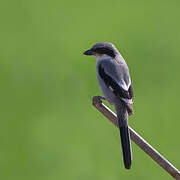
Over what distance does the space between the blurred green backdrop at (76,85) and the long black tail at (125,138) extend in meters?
1.86

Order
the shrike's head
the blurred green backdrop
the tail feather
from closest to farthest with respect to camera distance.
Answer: the tail feather, the shrike's head, the blurred green backdrop

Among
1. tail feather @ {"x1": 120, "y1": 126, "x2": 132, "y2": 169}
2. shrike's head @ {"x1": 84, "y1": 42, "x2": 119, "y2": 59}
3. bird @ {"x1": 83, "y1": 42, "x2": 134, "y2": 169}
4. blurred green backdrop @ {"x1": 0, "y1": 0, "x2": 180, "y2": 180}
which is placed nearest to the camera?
tail feather @ {"x1": 120, "y1": 126, "x2": 132, "y2": 169}

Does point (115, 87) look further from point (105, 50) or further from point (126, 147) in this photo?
point (126, 147)

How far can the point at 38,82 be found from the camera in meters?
6.26

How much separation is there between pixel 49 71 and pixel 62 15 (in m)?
1.13

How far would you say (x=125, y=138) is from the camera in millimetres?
3416

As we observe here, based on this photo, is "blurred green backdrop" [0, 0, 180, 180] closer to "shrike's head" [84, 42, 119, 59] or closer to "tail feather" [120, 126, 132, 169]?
"shrike's head" [84, 42, 119, 59]

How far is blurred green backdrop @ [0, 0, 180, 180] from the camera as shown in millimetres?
5559

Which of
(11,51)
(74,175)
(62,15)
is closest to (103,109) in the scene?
(74,175)

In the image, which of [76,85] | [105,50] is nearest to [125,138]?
[105,50]

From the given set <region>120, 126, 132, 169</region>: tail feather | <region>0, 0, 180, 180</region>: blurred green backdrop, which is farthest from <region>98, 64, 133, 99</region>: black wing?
<region>0, 0, 180, 180</region>: blurred green backdrop

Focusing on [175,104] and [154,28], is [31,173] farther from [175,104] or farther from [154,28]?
[154,28]

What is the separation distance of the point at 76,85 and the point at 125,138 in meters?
2.79

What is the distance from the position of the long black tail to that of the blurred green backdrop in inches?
73.3
